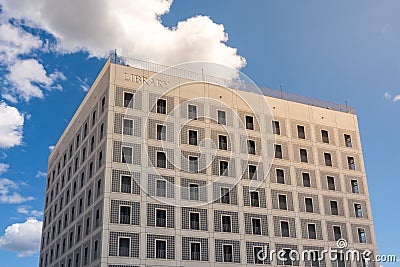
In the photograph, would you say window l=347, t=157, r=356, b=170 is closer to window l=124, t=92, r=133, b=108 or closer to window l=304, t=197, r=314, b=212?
window l=304, t=197, r=314, b=212

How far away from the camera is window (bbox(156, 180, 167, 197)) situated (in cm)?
5305

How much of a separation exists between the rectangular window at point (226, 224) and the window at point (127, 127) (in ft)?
45.2

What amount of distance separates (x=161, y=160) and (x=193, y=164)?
3.76 metres

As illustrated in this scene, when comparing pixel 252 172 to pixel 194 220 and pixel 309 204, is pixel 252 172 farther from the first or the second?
pixel 194 220

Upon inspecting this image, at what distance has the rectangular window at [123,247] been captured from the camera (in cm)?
4900

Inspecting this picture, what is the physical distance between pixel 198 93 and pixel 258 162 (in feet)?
35.7

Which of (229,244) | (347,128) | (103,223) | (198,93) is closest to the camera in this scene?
(103,223)

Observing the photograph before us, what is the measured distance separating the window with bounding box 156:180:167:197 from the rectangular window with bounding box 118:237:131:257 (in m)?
5.97

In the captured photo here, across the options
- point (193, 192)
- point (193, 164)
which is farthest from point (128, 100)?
point (193, 192)

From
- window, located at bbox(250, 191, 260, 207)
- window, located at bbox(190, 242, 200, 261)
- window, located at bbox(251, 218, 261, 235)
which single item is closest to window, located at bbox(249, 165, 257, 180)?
window, located at bbox(250, 191, 260, 207)

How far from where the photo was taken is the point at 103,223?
49188 millimetres

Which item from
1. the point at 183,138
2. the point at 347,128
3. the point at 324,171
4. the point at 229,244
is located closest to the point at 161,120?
the point at 183,138

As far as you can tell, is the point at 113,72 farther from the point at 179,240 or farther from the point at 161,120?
the point at 179,240

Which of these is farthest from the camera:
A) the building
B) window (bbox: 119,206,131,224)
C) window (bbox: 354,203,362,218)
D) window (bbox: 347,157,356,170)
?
window (bbox: 347,157,356,170)
